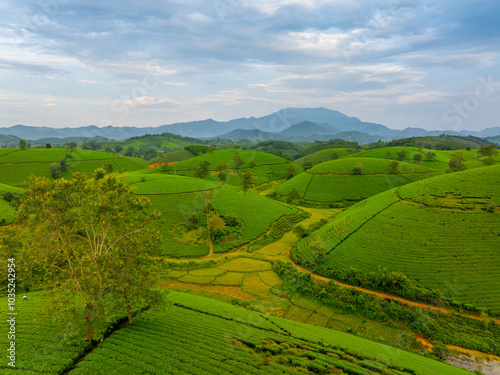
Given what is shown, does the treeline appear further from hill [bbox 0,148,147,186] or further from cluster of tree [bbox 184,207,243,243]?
hill [bbox 0,148,147,186]

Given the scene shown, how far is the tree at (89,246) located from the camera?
1546cm

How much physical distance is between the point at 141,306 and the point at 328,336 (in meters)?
20.6

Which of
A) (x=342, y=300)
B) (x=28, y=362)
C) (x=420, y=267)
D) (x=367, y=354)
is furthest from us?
(x=420, y=267)

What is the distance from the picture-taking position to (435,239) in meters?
39.6

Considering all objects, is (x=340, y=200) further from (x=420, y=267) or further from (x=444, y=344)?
(x=444, y=344)

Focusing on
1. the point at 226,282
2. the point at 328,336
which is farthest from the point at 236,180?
the point at 328,336

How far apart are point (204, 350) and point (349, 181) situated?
285 ft

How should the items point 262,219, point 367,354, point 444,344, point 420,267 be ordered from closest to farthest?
point 367,354 → point 444,344 → point 420,267 → point 262,219

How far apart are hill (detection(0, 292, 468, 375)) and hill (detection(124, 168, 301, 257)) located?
26460 mm

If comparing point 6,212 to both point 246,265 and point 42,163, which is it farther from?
point 42,163

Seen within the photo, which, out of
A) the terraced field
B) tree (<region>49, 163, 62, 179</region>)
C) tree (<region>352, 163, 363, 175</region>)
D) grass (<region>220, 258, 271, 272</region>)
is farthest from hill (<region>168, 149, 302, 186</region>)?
grass (<region>220, 258, 271, 272</region>)

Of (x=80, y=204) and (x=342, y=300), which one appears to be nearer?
(x=80, y=204)

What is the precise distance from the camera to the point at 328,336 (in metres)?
23.9

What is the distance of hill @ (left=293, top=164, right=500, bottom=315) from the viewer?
1304 inches
